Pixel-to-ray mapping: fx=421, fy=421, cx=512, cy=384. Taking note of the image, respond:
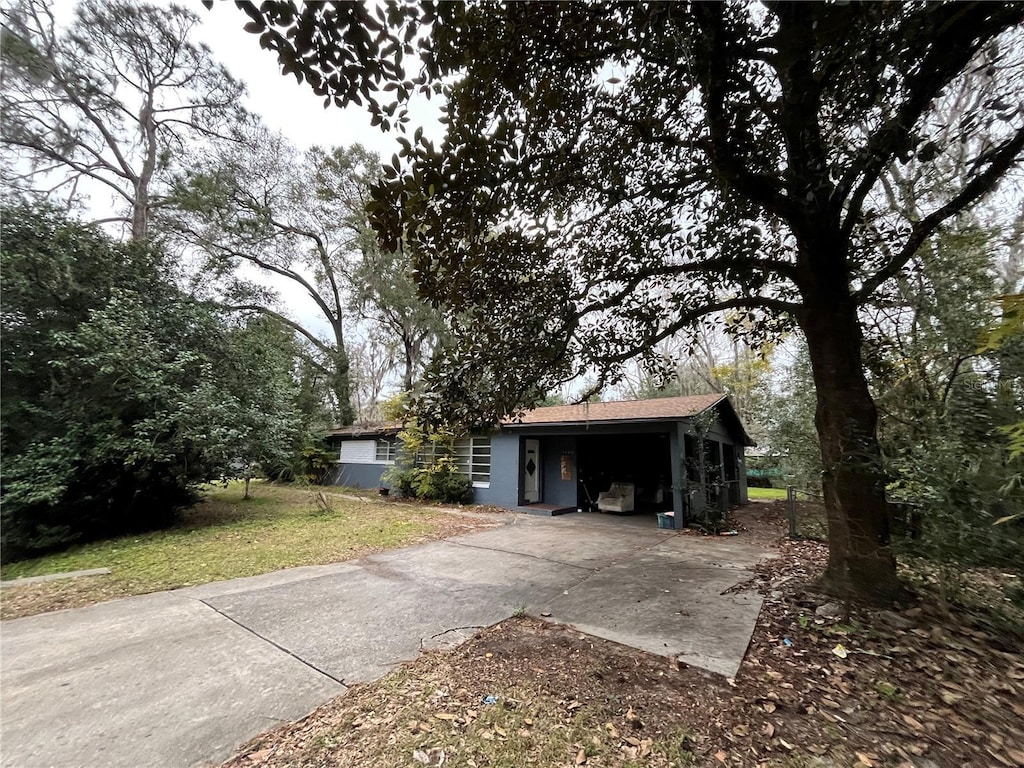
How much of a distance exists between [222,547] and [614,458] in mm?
11016

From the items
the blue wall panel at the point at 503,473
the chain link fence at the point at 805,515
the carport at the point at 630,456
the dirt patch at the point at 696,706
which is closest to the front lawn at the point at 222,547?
the blue wall panel at the point at 503,473

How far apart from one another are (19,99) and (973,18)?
16.8m

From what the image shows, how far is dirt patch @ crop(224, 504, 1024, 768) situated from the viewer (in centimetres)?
217

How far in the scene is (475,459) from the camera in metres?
13.2

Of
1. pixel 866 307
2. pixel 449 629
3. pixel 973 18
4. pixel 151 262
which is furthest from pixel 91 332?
pixel 866 307

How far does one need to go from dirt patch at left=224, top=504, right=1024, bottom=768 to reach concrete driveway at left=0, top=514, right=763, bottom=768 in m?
0.28

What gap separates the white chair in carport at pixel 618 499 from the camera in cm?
1104

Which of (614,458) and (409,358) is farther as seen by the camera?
(409,358)

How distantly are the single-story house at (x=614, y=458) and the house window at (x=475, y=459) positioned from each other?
3 centimetres

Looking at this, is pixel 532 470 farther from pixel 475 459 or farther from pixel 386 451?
pixel 386 451

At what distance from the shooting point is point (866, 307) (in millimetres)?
5332

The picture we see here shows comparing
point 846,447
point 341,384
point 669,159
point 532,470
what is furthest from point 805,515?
point 341,384

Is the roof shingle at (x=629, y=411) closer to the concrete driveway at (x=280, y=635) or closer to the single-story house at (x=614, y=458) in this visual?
the single-story house at (x=614, y=458)

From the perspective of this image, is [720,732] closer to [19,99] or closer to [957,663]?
[957,663]
